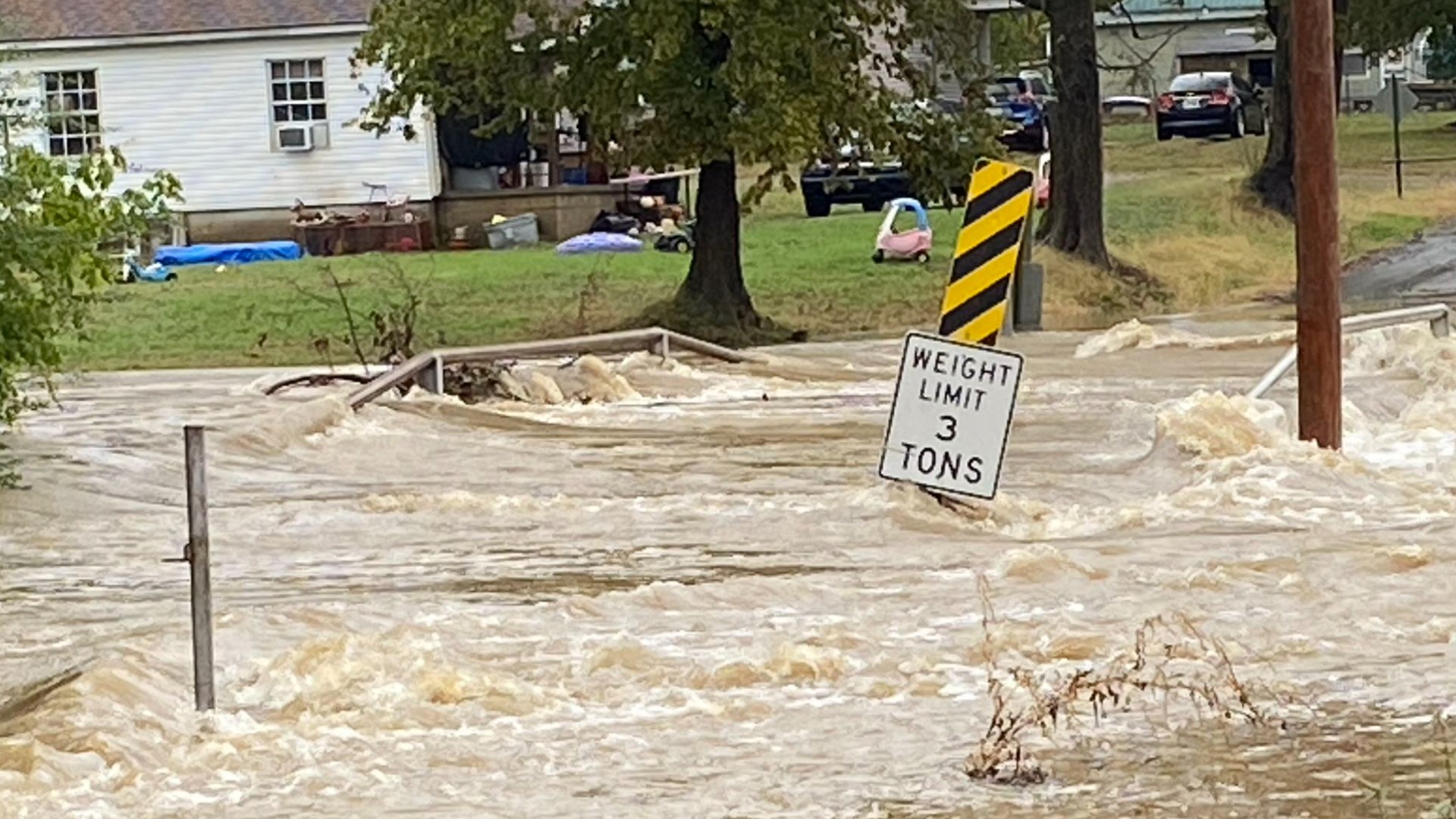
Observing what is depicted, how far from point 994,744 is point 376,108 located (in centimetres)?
2388

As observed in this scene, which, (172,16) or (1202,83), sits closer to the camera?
(172,16)

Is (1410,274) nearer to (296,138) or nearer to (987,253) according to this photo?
(296,138)

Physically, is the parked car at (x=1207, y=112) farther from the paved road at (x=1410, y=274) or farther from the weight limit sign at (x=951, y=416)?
the weight limit sign at (x=951, y=416)

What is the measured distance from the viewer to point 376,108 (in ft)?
103

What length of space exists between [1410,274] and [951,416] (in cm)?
2533

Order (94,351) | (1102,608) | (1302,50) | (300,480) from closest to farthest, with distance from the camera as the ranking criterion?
(1102,608)
(1302,50)
(300,480)
(94,351)

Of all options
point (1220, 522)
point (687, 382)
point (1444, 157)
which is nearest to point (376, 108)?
point (687, 382)

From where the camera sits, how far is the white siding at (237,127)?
1796 inches

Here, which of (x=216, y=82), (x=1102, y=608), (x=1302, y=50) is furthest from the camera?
(x=216, y=82)

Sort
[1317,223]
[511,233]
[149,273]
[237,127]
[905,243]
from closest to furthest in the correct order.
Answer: [1317,223] → [905,243] → [149,273] → [511,233] → [237,127]

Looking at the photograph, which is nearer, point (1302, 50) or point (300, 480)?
point (1302, 50)

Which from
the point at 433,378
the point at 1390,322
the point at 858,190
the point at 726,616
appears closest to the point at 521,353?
the point at 433,378

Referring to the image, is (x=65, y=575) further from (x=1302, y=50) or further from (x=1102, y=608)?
(x=1302, y=50)

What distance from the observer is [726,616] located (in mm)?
11461
